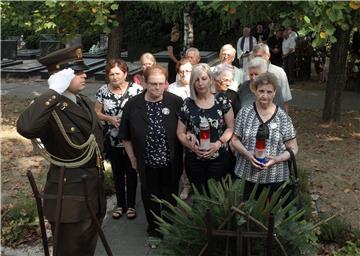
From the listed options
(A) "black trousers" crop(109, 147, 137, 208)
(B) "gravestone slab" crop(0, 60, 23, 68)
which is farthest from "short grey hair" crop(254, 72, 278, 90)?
(B) "gravestone slab" crop(0, 60, 23, 68)

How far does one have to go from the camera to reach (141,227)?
197 inches

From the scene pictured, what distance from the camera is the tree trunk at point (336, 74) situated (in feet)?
28.4

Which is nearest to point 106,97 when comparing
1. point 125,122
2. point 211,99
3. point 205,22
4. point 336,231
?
point 125,122

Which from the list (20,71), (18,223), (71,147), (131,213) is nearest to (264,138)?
(71,147)

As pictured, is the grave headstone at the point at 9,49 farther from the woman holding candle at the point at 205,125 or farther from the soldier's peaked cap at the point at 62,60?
the soldier's peaked cap at the point at 62,60

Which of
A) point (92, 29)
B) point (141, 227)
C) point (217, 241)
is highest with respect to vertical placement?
point (92, 29)

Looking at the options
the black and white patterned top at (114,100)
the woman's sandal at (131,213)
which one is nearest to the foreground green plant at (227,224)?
the black and white patterned top at (114,100)

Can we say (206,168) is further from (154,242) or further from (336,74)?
(336,74)

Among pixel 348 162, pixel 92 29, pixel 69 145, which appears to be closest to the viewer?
pixel 69 145

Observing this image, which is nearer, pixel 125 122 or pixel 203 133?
pixel 203 133

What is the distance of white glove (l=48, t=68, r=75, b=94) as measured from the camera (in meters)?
3.12

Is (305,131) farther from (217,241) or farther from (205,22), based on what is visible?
(205,22)

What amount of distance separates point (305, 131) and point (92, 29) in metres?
4.16

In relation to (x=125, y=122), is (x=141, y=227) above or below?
below
